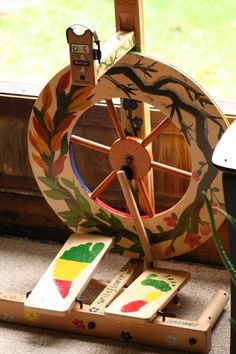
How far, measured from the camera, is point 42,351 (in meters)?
2.19

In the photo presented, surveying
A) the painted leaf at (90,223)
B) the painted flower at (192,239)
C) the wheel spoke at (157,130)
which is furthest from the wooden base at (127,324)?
the wheel spoke at (157,130)

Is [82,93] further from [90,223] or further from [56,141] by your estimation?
[90,223]

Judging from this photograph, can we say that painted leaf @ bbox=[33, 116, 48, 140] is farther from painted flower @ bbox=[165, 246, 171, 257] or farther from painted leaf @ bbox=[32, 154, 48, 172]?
painted flower @ bbox=[165, 246, 171, 257]

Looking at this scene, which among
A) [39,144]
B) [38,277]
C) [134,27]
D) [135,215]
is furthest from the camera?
[38,277]

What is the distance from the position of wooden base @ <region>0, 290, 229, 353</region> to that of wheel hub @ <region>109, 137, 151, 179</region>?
399 millimetres

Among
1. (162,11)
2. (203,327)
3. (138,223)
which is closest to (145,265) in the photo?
(138,223)

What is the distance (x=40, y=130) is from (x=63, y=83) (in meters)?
0.18

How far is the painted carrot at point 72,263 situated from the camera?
2.23 m

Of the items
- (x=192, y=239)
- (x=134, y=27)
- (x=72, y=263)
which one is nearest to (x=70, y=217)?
(x=72, y=263)

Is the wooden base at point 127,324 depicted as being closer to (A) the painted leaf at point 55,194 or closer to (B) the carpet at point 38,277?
(B) the carpet at point 38,277

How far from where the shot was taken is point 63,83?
2232 millimetres

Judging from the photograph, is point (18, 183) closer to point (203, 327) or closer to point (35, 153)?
point (35, 153)

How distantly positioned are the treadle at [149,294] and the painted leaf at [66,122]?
0.47 metres

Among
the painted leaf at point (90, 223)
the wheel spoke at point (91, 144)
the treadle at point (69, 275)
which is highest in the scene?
the wheel spoke at point (91, 144)
